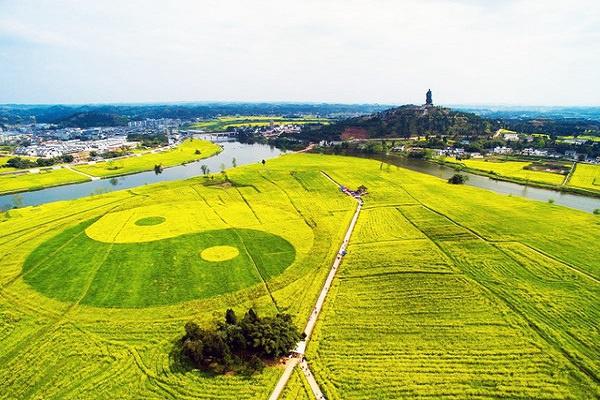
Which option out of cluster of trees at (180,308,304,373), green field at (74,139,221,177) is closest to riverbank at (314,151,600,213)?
cluster of trees at (180,308,304,373)

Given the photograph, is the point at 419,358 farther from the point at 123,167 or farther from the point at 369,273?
the point at 123,167

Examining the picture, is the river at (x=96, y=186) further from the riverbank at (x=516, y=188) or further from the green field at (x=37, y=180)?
the riverbank at (x=516, y=188)

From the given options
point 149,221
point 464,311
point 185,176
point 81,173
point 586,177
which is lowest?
point 185,176

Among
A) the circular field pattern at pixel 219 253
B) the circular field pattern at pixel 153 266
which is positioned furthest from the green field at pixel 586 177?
the circular field pattern at pixel 219 253

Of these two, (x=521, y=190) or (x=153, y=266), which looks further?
(x=521, y=190)

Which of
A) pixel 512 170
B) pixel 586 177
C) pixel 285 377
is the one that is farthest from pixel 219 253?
pixel 586 177

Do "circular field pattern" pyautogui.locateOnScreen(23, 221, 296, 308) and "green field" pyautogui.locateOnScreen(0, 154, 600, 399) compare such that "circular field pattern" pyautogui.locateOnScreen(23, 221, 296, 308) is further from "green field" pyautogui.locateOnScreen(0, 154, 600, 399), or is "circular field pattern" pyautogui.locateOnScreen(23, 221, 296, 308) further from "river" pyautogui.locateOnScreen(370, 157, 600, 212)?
"river" pyautogui.locateOnScreen(370, 157, 600, 212)

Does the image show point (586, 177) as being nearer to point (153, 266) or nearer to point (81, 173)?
point (153, 266)
